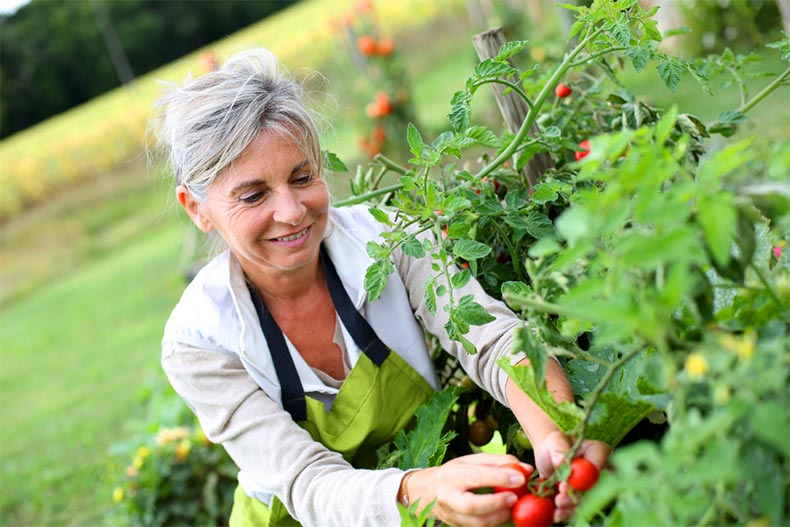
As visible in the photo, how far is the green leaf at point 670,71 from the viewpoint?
1385 mm

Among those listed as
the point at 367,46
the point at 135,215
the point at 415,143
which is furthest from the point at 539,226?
the point at 135,215

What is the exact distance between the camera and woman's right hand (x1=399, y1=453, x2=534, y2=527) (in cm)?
110

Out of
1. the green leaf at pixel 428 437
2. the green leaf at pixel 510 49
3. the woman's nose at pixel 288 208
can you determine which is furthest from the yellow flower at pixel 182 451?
the green leaf at pixel 510 49

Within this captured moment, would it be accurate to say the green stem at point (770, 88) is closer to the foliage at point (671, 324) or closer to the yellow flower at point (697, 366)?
the foliage at point (671, 324)

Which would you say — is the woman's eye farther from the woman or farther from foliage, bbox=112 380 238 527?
foliage, bbox=112 380 238 527

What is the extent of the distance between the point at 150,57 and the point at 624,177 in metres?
33.4

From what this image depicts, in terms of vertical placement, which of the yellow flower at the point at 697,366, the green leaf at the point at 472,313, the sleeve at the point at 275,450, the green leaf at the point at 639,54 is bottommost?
the sleeve at the point at 275,450

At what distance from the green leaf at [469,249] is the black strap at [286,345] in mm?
389

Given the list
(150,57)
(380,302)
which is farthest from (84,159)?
(380,302)

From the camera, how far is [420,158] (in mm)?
1437

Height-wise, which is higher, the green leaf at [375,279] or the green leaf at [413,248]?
the green leaf at [413,248]

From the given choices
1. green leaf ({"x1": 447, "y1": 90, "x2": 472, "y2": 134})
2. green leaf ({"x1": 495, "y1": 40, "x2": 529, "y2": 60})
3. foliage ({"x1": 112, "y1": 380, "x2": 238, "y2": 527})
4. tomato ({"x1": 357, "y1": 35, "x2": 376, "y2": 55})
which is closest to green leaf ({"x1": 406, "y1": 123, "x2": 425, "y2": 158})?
green leaf ({"x1": 447, "y1": 90, "x2": 472, "y2": 134})

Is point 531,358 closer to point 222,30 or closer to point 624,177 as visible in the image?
point 624,177

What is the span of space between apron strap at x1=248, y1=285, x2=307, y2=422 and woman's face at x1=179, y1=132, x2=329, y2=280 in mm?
138
